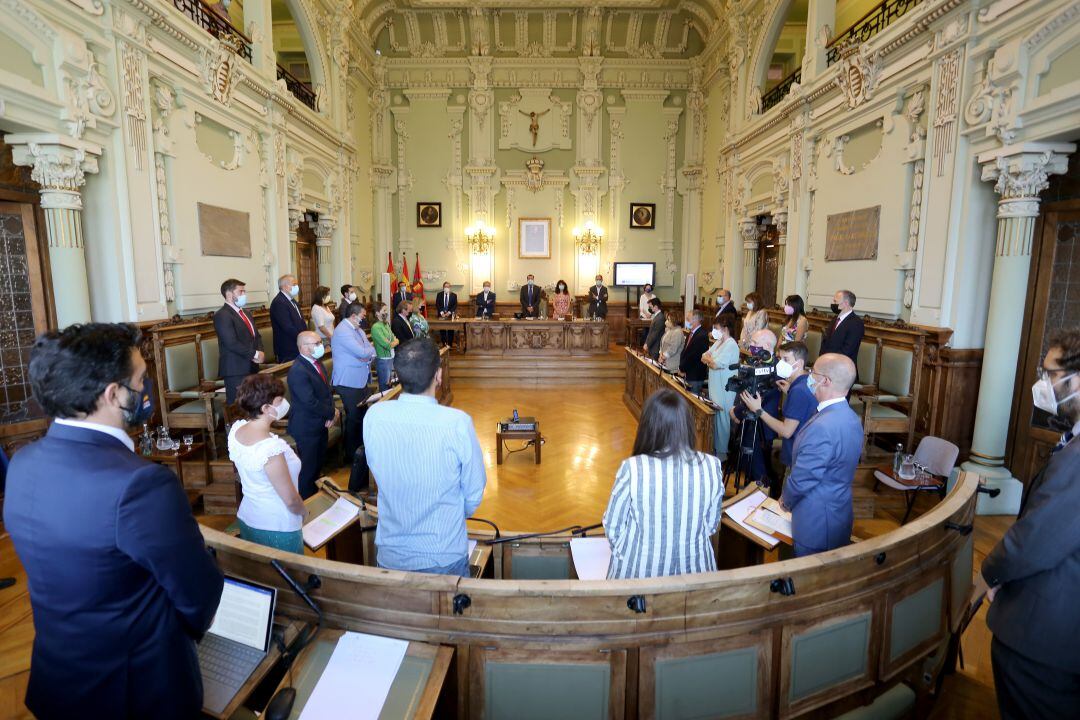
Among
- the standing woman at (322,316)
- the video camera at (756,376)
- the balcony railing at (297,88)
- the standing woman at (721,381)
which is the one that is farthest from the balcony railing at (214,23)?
the video camera at (756,376)

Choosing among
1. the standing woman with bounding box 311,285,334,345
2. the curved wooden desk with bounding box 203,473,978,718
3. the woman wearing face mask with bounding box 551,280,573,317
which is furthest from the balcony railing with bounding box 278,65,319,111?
the curved wooden desk with bounding box 203,473,978,718

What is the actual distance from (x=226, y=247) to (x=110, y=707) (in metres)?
6.40

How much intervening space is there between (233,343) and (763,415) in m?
4.55

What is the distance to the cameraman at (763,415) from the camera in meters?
3.77

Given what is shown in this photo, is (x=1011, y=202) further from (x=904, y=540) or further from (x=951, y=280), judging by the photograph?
→ (x=904, y=540)

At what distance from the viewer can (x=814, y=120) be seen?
23.9ft

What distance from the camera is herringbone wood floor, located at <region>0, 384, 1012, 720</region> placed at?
8.20 feet

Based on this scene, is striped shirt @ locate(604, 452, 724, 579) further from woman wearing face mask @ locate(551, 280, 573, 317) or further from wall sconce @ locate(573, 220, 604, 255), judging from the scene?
wall sconce @ locate(573, 220, 604, 255)

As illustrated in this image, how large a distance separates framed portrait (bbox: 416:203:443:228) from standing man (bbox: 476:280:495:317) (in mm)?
2348

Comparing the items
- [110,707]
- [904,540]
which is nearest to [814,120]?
[904,540]

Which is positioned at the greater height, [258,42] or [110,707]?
[258,42]

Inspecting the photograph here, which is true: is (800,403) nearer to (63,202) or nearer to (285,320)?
(285,320)

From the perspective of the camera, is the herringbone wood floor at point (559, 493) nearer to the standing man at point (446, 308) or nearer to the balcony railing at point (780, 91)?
the standing man at point (446, 308)

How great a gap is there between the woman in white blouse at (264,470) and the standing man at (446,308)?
827 centimetres
